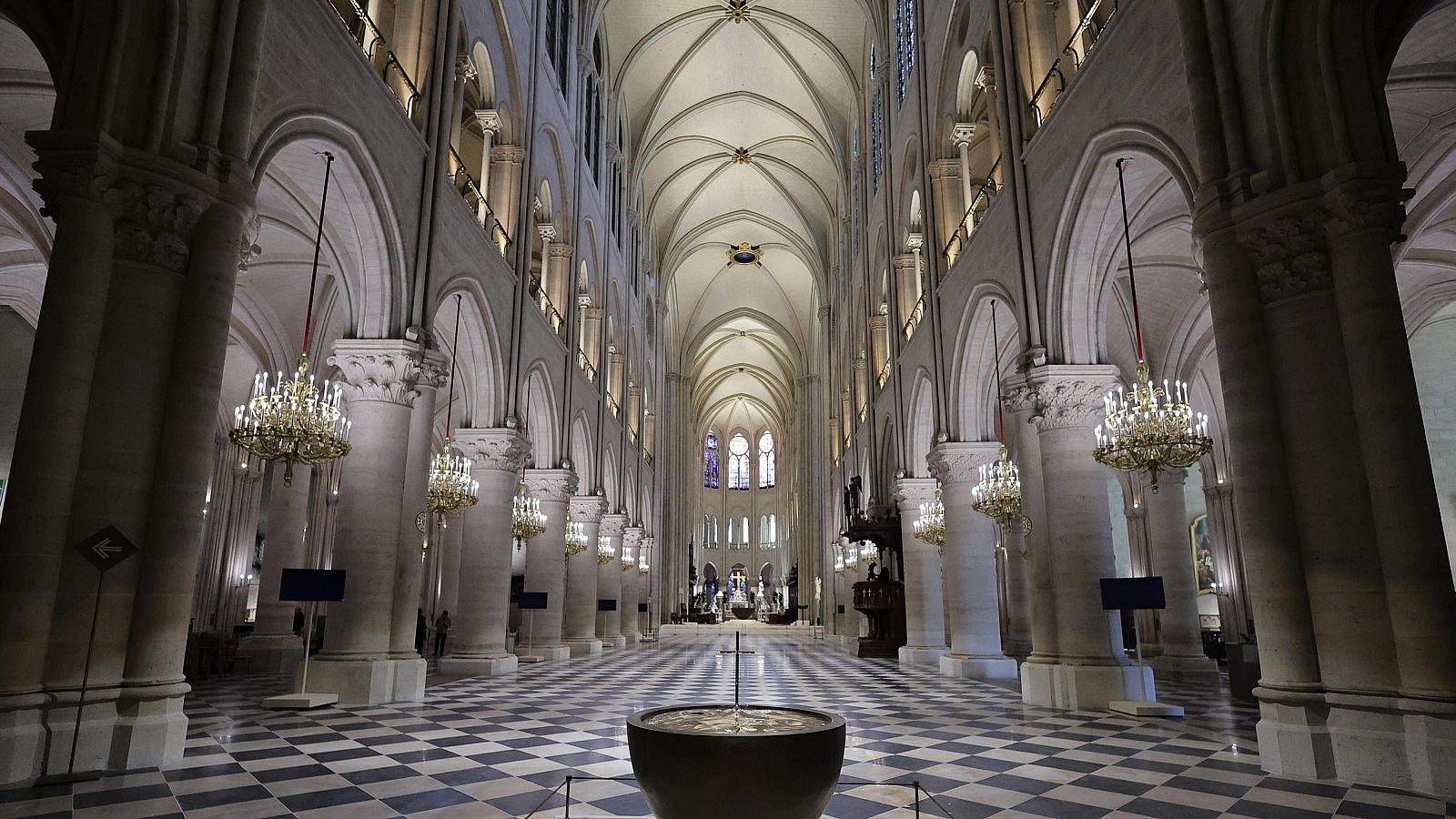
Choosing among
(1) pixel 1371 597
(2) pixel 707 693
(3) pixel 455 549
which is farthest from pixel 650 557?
(1) pixel 1371 597

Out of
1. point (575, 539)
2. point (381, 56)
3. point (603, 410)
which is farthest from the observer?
point (603, 410)

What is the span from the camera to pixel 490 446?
13.2 metres

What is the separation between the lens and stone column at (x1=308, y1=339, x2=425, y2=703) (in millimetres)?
9023

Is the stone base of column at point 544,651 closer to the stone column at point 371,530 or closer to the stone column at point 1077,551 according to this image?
the stone column at point 371,530

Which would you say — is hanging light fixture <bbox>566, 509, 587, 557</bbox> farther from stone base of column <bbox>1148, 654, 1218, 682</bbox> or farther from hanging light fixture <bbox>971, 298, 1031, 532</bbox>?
stone base of column <bbox>1148, 654, 1218, 682</bbox>

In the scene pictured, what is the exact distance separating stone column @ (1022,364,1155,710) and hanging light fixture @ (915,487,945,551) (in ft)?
16.7

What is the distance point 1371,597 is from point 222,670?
15.0 m

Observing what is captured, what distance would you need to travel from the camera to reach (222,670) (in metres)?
13.1

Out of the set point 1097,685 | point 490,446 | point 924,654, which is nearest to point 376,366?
point 490,446

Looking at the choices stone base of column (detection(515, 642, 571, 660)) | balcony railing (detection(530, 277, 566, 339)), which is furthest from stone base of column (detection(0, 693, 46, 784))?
stone base of column (detection(515, 642, 571, 660))

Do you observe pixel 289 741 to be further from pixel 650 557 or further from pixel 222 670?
pixel 650 557

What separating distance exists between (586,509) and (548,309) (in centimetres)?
547

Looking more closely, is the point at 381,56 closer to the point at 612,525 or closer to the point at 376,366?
the point at 376,366

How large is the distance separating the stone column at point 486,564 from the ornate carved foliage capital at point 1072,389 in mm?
8219
